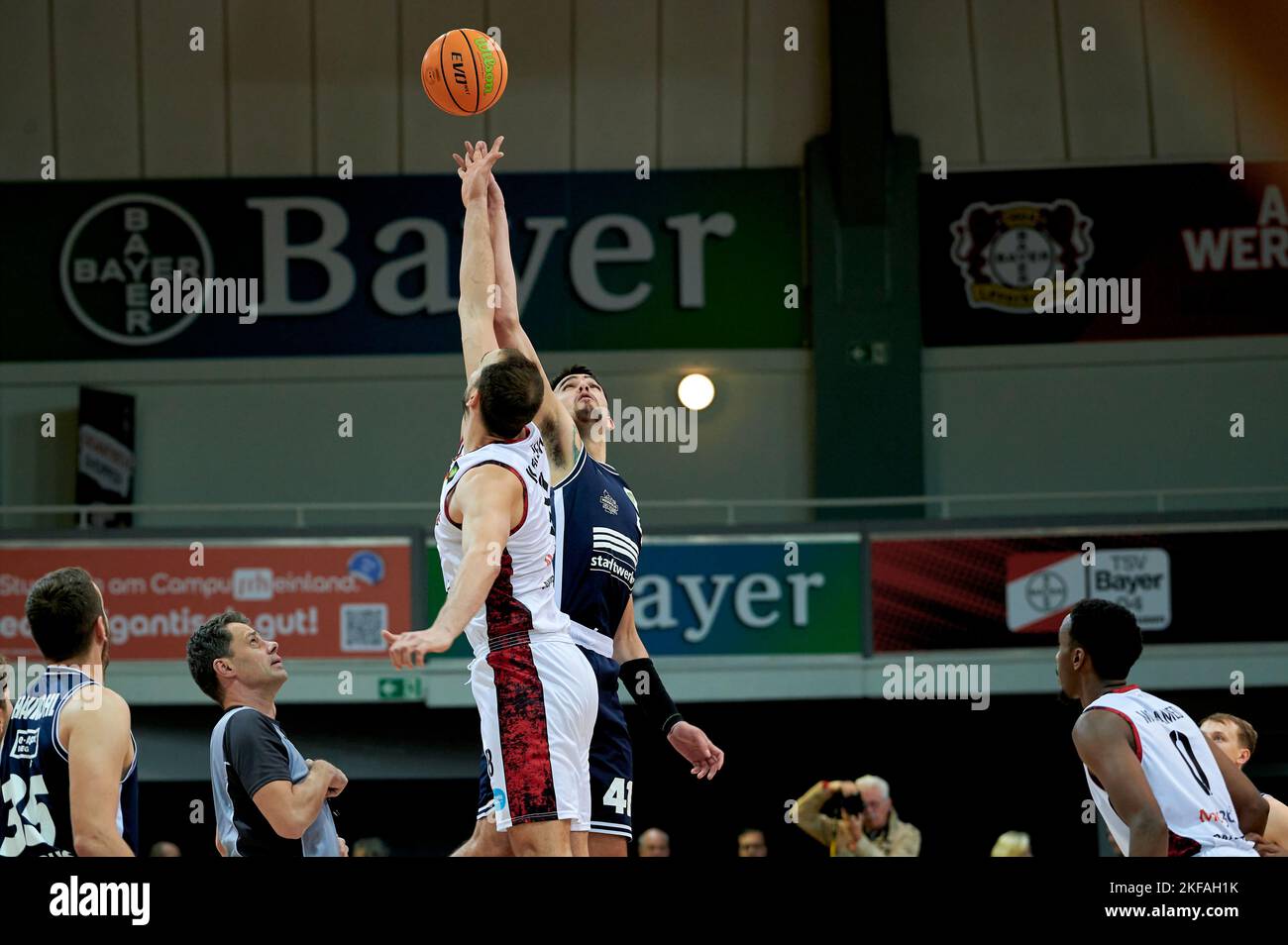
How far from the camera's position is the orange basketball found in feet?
21.5

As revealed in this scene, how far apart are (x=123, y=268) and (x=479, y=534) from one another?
513 inches

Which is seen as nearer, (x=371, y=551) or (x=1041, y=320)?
(x=371, y=551)

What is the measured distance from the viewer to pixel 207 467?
1623 cm

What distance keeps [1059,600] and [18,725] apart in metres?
9.84

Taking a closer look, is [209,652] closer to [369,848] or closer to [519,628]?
[519,628]

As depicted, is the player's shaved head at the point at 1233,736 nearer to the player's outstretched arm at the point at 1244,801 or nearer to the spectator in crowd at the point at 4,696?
the player's outstretched arm at the point at 1244,801

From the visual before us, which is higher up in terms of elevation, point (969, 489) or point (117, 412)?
point (117, 412)

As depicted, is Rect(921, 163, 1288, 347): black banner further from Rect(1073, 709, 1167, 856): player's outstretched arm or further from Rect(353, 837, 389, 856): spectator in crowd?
Rect(1073, 709, 1167, 856): player's outstretched arm

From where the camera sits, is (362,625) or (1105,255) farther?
(1105,255)

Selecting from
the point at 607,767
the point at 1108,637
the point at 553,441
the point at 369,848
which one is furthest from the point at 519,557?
the point at 369,848

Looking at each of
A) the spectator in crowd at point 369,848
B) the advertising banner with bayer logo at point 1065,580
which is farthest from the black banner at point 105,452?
the advertising banner with bayer logo at point 1065,580

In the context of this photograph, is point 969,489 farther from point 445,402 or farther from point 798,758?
point 445,402

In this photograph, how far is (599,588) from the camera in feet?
17.3

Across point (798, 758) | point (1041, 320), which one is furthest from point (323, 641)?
point (1041, 320)
